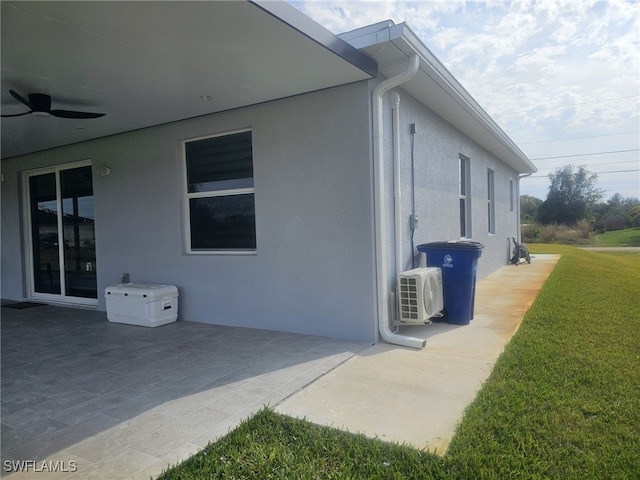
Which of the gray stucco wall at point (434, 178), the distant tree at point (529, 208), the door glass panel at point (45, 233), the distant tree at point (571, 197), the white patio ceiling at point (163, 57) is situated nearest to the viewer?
the white patio ceiling at point (163, 57)

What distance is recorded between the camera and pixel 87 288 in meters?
A: 7.12

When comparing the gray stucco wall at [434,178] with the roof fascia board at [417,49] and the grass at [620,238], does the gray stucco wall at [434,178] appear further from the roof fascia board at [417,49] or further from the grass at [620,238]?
the grass at [620,238]

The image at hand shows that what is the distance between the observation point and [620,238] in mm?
28391

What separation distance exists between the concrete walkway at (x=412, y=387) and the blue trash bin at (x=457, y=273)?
0.19 metres

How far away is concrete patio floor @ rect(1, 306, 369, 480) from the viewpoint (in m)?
2.34

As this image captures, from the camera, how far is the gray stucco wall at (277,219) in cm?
441

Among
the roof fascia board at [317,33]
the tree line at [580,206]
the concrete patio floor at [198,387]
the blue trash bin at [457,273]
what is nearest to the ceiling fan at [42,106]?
the concrete patio floor at [198,387]

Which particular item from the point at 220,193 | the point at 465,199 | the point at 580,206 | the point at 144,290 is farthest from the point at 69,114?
the point at 580,206

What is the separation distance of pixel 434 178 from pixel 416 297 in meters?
2.52

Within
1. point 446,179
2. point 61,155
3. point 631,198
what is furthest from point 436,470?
point 631,198

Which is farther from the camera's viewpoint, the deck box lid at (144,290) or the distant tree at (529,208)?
the distant tree at (529,208)

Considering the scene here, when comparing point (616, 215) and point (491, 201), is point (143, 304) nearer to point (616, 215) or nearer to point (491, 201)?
point (491, 201)

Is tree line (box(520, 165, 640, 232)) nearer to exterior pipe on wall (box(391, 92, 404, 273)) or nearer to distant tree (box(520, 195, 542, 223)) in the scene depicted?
distant tree (box(520, 195, 542, 223))

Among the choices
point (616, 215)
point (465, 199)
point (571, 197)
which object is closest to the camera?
point (465, 199)
